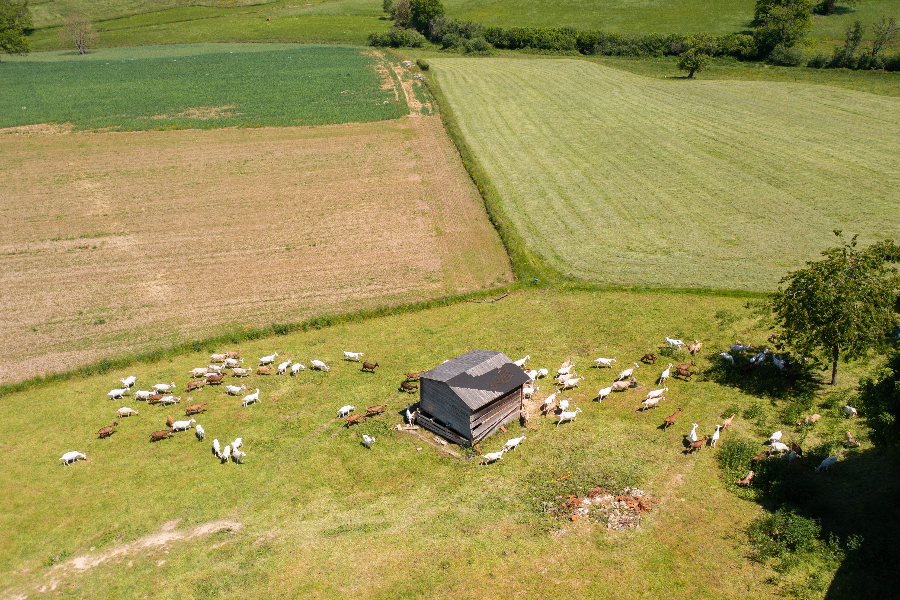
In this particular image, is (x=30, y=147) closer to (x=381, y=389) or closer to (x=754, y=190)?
(x=381, y=389)

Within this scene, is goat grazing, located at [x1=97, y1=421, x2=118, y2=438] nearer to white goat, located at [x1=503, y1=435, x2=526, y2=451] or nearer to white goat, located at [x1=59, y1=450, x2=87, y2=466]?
white goat, located at [x1=59, y1=450, x2=87, y2=466]

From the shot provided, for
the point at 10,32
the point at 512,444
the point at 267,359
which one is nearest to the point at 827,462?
the point at 512,444

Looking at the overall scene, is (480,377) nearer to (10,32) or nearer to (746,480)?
(746,480)

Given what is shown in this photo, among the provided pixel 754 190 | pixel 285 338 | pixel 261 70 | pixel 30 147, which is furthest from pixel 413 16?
pixel 285 338

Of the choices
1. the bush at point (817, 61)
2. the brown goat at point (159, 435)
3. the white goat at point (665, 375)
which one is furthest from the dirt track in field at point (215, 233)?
the bush at point (817, 61)

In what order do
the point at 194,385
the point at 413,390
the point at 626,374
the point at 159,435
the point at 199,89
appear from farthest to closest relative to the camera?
1. the point at 199,89
2. the point at 194,385
3. the point at 413,390
4. the point at 626,374
5. the point at 159,435

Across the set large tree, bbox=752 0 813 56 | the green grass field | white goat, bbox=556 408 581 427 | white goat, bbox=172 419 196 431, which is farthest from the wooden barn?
large tree, bbox=752 0 813 56
